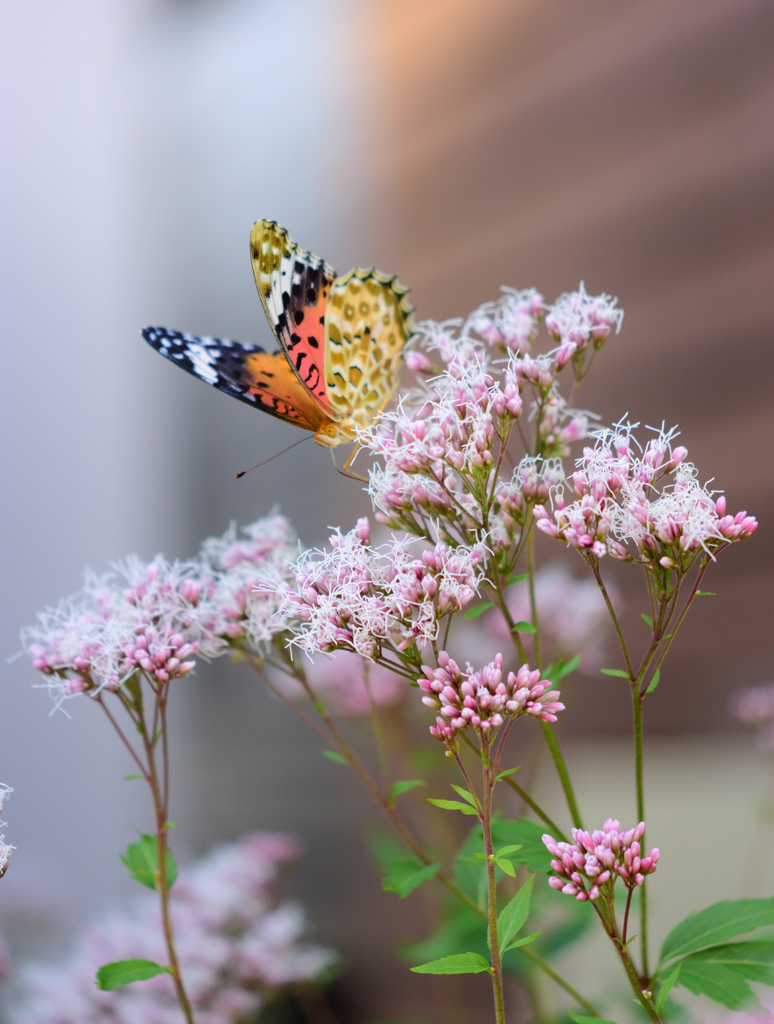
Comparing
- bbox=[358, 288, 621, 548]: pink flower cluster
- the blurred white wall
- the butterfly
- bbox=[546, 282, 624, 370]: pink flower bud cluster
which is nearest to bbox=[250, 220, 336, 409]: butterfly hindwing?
the butterfly

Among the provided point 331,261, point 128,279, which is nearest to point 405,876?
point 331,261

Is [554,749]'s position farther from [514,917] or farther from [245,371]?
[245,371]

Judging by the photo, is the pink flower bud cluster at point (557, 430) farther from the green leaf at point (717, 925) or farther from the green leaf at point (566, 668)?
the green leaf at point (717, 925)

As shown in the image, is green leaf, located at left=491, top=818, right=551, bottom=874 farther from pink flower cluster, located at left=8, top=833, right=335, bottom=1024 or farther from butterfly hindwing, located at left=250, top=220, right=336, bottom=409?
pink flower cluster, located at left=8, top=833, right=335, bottom=1024

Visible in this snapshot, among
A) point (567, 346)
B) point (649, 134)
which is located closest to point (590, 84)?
point (649, 134)

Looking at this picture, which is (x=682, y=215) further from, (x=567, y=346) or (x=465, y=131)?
(x=567, y=346)

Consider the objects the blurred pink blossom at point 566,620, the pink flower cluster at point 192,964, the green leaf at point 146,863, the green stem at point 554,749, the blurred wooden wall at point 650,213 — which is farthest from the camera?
the blurred wooden wall at point 650,213

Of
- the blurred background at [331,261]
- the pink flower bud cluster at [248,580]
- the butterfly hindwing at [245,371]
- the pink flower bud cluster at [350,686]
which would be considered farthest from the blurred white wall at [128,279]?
the pink flower bud cluster at [248,580]
